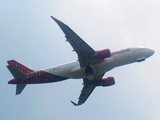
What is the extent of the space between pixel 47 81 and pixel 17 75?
6145 millimetres

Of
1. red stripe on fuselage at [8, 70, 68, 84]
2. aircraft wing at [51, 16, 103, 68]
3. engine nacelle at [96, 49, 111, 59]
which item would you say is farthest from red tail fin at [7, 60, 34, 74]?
engine nacelle at [96, 49, 111, 59]

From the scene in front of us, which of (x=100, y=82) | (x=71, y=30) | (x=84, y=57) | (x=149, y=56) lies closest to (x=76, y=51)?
(x=84, y=57)

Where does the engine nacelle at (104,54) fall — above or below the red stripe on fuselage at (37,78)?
above

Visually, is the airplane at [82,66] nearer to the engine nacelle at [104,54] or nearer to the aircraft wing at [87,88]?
the engine nacelle at [104,54]

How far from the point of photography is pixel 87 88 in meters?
46.6

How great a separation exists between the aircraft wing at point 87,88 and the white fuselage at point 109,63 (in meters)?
5.86

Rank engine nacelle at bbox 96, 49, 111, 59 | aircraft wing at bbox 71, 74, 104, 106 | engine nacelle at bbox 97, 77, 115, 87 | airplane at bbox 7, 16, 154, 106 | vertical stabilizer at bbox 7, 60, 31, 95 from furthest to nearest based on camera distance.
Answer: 1. aircraft wing at bbox 71, 74, 104, 106
2. engine nacelle at bbox 97, 77, 115, 87
3. vertical stabilizer at bbox 7, 60, 31, 95
4. airplane at bbox 7, 16, 154, 106
5. engine nacelle at bbox 96, 49, 111, 59

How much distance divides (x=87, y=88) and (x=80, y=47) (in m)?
13.7

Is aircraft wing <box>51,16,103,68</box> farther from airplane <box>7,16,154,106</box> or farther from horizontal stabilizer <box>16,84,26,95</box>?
horizontal stabilizer <box>16,84,26,95</box>

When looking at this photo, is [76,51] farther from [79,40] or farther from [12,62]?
[12,62]

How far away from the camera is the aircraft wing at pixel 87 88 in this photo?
4547cm

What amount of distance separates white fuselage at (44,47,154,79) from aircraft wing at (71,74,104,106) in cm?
586

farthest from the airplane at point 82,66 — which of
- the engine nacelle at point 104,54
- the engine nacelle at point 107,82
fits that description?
the engine nacelle at point 107,82

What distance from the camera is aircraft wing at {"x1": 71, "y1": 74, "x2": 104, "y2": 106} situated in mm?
45472
